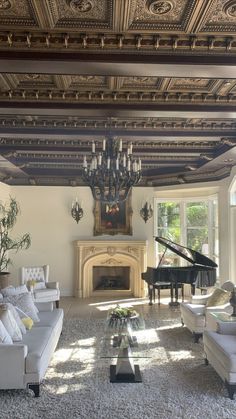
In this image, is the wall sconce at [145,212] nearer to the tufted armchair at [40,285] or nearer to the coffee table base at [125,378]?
the tufted armchair at [40,285]

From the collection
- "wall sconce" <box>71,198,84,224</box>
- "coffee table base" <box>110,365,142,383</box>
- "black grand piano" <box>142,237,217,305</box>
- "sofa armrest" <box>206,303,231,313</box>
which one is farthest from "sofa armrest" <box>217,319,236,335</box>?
"wall sconce" <box>71,198,84,224</box>

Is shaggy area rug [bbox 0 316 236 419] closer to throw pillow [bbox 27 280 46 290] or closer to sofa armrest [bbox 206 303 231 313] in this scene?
sofa armrest [bbox 206 303 231 313]

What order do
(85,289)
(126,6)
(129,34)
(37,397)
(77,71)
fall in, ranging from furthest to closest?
(85,289)
(37,397)
(77,71)
(129,34)
(126,6)

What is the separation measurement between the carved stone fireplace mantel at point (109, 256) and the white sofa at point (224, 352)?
5.26 metres

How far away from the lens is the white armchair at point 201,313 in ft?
20.0

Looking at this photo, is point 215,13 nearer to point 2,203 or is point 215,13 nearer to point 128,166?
point 128,166

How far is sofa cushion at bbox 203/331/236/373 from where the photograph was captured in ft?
13.6

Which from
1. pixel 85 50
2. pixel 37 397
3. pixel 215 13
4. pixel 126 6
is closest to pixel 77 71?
pixel 85 50

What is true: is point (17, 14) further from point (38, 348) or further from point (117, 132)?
point (38, 348)

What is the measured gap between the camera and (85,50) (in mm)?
3119

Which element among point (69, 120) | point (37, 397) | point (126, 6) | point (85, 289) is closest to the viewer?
point (126, 6)

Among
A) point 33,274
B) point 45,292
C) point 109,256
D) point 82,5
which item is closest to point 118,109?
point 82,5

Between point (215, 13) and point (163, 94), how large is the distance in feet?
5.69

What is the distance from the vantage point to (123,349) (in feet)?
15.7
